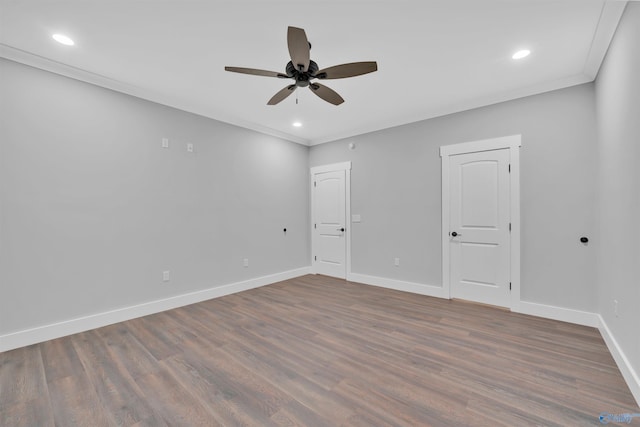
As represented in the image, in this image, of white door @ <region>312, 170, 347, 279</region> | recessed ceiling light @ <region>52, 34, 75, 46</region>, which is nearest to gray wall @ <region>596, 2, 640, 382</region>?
white door @ <region>312, 170, 347, 279</region>

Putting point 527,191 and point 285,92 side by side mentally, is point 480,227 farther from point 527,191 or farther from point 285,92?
point 285,92

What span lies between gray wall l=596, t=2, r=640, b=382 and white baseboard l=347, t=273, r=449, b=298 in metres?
1.72

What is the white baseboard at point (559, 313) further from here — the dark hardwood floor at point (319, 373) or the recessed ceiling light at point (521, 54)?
the recessed ceiling light at point (521, 54)

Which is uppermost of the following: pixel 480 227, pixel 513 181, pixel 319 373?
pixel 513 181

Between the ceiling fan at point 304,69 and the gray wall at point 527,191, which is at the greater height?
the ceiling fan at point 304,69

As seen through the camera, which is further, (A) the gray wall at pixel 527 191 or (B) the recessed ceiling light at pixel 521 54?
(A) the gray wall at pixel 527 191

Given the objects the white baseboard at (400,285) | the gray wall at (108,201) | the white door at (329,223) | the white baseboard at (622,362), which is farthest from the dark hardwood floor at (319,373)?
the white door at (329,223)

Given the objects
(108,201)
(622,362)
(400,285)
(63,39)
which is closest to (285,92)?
(63,39)

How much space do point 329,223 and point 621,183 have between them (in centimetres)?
399

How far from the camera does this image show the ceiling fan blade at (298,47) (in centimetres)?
171

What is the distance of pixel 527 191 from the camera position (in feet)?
10.8

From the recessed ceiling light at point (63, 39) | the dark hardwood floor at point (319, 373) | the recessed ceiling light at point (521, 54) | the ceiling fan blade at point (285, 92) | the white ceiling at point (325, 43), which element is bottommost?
the dark hardwood floor at point (319, 373)

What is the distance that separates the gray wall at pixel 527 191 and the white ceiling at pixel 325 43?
0.32 meters

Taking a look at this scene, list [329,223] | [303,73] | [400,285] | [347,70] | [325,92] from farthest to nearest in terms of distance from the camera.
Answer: [329,223] → [400,285] → [325,92] → [303,73] → [347,70]
